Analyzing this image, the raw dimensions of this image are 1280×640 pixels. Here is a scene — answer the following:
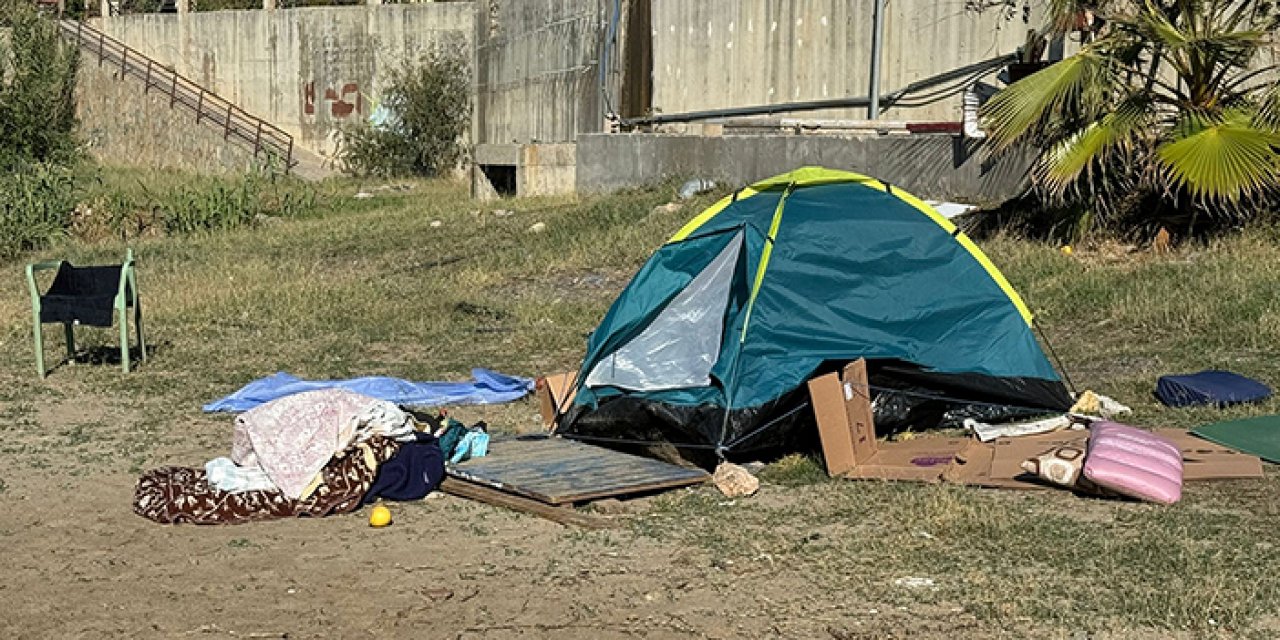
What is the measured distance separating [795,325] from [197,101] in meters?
27.7

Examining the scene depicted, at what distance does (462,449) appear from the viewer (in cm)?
793

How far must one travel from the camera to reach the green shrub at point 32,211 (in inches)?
752

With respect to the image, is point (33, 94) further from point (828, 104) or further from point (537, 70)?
point (828, 104)

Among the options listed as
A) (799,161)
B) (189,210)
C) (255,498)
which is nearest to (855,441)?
(255,498)

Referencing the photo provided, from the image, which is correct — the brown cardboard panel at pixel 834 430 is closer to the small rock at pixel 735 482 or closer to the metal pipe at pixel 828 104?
the small rock at pixel 735 482

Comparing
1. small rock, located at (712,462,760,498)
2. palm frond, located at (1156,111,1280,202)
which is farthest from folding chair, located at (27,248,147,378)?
palm frond, located at (1156,111,1280,202)

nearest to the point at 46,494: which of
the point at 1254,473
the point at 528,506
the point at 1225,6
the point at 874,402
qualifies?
the point at 528,506

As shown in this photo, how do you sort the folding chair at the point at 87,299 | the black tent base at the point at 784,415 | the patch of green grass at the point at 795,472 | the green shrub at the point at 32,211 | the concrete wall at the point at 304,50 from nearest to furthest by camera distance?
the patch of green grass at the point at 795,472
the black tent base at the point at 784,415
the folding chair at the point at 87,299
the green shrub at the point at 32,211
the concrete wall at the point at 304,50

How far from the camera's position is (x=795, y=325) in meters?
8.35

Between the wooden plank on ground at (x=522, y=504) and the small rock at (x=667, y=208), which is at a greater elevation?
the small rock at (x=667, y=208)

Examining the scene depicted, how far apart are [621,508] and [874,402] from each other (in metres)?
1.85

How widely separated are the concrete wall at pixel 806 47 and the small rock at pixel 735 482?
336 inches

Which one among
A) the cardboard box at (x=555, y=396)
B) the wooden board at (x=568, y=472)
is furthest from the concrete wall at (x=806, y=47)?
the wooden board at (x=568, y=472)

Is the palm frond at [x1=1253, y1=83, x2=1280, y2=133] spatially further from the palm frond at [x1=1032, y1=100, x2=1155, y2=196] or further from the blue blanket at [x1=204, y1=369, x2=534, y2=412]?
the blue blanket at [x1=204, y1=369, x2=534, y2=412]
